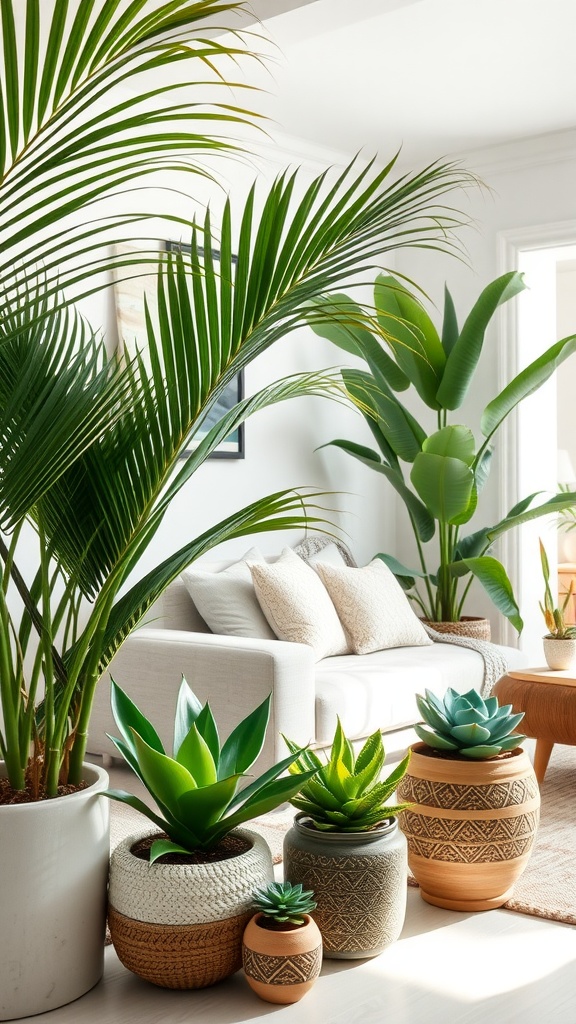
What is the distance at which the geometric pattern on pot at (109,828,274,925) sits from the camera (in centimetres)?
165

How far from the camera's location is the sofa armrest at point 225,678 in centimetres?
314

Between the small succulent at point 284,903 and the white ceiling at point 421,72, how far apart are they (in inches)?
93.6

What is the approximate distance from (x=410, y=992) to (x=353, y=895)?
0.18m

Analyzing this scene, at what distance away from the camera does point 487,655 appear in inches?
165

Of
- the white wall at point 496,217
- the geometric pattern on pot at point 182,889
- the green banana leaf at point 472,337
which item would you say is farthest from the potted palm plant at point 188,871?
the white wall at point 496,217

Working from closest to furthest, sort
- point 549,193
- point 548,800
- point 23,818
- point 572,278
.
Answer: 1. point 23,818
2. point 548,800
3. point 549,193
4. point 572,278

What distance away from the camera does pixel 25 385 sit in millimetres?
1660

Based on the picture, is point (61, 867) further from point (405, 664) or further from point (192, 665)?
point (405, 664)

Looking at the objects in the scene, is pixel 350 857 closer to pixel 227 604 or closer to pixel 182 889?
pixel 182 889

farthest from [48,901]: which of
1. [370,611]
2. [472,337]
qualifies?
[472,337]


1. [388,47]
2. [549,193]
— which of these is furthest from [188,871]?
[549,193]

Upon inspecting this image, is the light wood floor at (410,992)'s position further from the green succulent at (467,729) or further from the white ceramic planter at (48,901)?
the green succulent at (467,729)

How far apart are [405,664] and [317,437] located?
5.51 feet

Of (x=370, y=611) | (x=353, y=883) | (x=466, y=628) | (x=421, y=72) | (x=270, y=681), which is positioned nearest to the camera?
(x=353, y=883)
